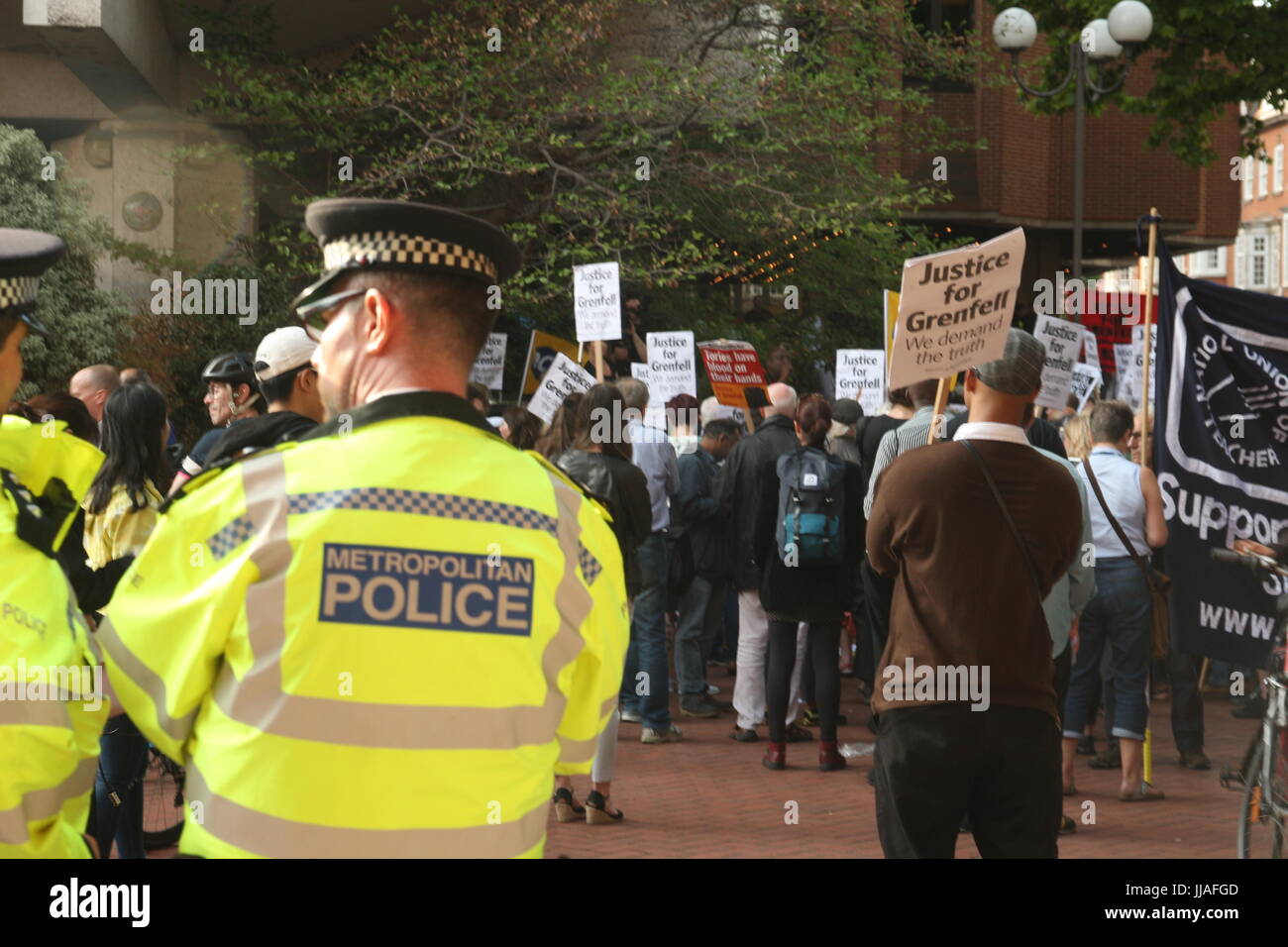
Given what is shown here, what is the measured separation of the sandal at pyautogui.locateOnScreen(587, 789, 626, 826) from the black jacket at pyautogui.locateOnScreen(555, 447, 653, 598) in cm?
116

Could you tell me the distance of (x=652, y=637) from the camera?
9727mm

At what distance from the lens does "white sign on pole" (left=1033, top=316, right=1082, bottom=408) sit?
40.0 feet

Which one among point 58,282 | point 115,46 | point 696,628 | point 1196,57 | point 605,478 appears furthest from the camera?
point 1196,57

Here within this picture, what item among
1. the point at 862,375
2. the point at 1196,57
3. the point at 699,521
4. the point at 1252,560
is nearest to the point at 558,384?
the point at 699,521

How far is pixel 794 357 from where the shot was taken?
2191 centimetres

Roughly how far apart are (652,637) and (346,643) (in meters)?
7.61

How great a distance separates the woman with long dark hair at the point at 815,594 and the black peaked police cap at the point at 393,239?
22.2 feet

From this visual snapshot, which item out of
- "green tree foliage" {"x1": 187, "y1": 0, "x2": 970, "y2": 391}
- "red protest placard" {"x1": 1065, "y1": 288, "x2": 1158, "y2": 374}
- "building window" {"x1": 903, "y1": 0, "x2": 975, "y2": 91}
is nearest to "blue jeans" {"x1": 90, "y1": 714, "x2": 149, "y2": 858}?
"green tree foliage" {"x1": 187, "y1": 0, "x2": 970, "y2": 391}

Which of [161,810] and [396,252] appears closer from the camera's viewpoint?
[396,252]

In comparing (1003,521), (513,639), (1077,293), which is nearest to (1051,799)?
(1003,521)

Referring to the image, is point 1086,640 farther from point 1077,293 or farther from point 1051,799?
point 1077,293

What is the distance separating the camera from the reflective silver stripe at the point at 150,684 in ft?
7.19

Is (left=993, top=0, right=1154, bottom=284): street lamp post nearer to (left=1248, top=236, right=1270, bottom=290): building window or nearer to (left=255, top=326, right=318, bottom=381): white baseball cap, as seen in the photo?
(left=255, top=326, right=318, bottom=381): white baseball cap

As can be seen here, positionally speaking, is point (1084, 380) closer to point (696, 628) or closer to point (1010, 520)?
point (696, 628)
